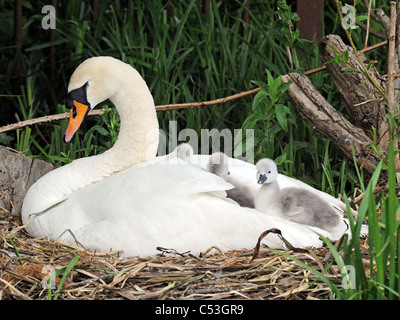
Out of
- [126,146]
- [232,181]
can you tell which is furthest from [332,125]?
[126,146]

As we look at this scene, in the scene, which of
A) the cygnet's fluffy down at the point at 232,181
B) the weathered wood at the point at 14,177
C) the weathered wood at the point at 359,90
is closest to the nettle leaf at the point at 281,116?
the weathered wood at the point at 359,90

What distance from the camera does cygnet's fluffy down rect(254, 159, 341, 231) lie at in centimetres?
387

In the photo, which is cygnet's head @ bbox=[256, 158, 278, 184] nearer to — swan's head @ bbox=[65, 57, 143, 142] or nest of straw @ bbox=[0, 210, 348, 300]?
nest of straw @ bbox=[0, 210, 348, 300]

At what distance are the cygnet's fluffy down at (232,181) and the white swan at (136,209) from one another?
31cm

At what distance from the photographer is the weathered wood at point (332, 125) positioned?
180 inches

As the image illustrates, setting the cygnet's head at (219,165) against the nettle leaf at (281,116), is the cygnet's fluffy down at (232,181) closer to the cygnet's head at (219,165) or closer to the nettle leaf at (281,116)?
the cygnet's head at (219,165)

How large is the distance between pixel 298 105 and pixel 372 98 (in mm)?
408

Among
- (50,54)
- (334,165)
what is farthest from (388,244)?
(50,54)

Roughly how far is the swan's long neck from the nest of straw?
2.31ft

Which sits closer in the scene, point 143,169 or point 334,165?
point 143,169

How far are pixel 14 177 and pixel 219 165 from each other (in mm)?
1152

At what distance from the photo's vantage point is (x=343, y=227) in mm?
3852
